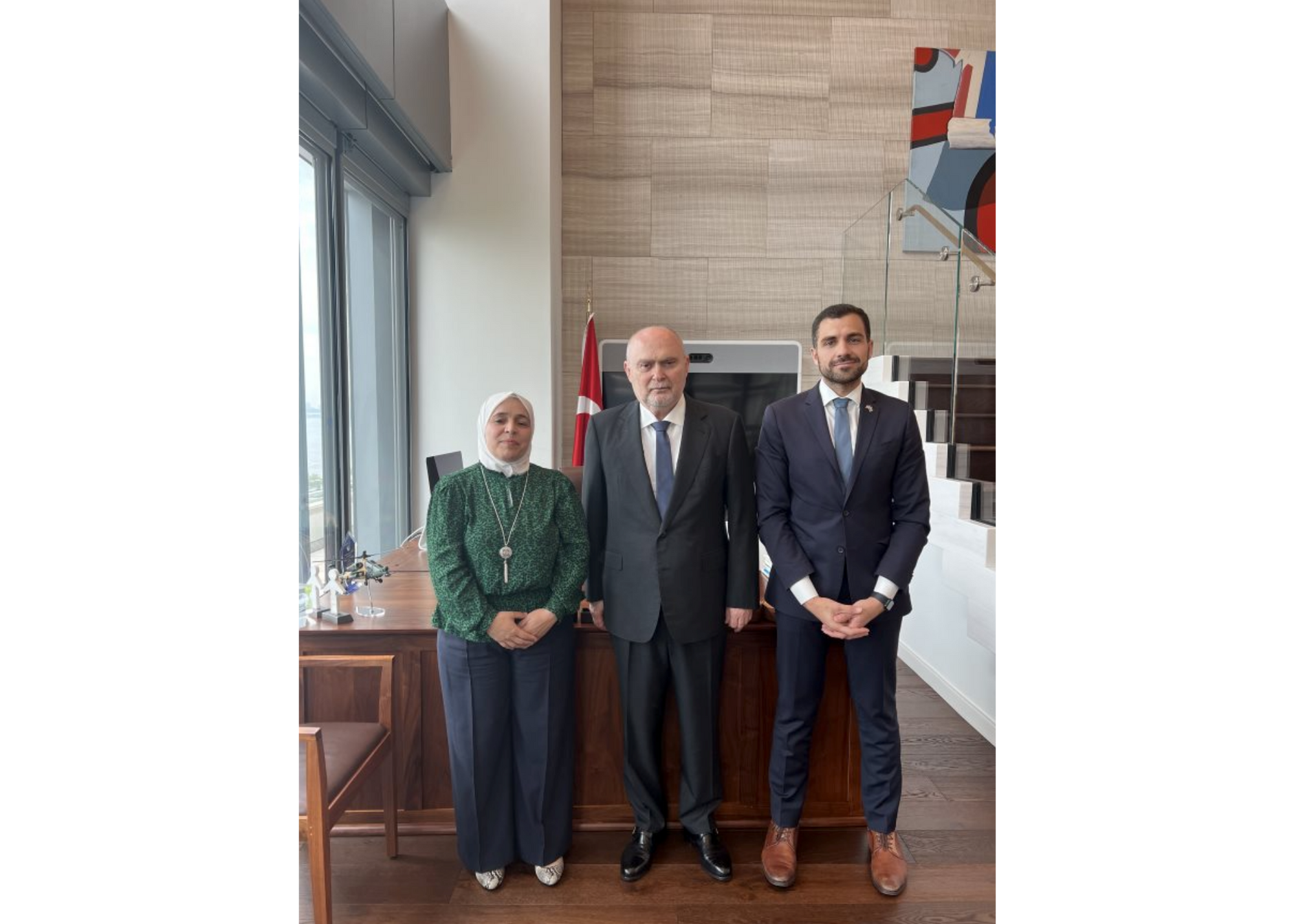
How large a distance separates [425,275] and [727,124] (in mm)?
2253

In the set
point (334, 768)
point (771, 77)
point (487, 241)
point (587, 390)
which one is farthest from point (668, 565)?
point (771, 77)

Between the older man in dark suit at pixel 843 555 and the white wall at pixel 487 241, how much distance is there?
2.39m

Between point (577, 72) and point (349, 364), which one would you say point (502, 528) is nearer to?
point (349, 364)

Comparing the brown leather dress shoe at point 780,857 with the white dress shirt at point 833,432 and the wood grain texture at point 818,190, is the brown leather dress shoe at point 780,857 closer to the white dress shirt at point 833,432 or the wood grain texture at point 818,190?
the white dress shirt at point 833,432

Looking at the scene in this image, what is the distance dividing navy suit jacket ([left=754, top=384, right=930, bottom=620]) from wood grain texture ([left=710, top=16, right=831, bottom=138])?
329 cm

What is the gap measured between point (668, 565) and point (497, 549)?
1.73 ft

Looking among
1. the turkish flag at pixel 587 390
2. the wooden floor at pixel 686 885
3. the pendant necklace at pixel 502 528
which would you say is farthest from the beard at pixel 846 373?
the turkish flag at pixel 587 390

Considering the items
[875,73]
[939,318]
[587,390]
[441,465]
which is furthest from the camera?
[875,73]

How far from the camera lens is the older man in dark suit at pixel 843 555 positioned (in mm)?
2293

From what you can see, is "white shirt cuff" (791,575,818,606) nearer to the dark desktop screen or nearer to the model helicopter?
the model helicopter

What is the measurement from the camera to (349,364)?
350cm

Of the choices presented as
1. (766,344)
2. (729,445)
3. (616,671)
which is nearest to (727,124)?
(766,344)
